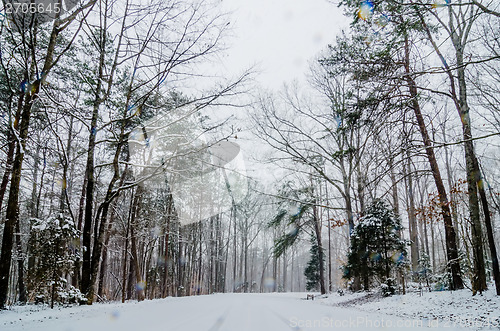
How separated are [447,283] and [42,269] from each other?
37.8 ft

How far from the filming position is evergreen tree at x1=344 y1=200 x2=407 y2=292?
34.0ft

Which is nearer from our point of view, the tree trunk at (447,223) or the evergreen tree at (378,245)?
the tree trunk at (447,223)

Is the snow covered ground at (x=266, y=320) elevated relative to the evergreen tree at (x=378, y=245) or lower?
lower

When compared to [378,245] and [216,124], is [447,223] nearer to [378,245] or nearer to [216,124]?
[378,245]

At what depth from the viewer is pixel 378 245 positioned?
1070 cm

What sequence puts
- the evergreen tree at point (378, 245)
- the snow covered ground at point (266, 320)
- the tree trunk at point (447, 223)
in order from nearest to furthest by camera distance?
the snow covered ground at point (266, 320), the tree trunk at point (447, 223), the evergreen tree at point (378, 245)

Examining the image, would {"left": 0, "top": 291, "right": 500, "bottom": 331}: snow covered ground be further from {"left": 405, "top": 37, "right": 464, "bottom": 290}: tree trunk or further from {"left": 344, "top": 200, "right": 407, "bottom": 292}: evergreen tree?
{"left": 344, "top": 200, "right": 407, "bottom": 292}: evergreen tree

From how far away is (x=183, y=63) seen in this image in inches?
319

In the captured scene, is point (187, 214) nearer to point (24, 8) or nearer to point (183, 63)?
point (183, 63)

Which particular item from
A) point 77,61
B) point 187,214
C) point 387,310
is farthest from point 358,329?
point 187,214

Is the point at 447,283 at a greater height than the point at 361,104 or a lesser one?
lesser

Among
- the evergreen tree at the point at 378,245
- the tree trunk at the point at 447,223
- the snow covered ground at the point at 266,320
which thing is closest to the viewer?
the snow covered ground at the point at 266,320

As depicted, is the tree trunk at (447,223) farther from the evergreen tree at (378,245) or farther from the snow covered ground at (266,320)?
the evergreen tree at (378,245)

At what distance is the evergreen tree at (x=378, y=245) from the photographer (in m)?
10.4
